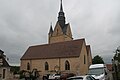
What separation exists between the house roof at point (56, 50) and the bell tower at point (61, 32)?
8.49 meters

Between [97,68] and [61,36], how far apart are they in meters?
39.9

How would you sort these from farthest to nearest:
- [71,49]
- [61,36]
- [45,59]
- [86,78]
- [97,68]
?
[61,36]
[45,59]
[71,49]
[97,68]
[86,78]

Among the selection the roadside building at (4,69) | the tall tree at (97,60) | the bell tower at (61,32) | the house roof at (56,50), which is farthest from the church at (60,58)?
the roadside building at (4,69)

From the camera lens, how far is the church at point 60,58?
153ft

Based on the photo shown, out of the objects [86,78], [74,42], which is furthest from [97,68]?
[74,42]

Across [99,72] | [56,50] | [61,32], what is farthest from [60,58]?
[99,72]

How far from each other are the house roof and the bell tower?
8.49 meters

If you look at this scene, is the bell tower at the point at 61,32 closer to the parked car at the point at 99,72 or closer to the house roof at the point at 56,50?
the house roof at the point at 56,50

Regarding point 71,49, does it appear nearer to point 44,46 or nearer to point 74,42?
point 74,42

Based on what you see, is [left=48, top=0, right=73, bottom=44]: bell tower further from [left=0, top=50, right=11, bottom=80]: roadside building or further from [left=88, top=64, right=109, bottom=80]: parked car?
[left=88, top=64, right=109, bottom=80]: parked car

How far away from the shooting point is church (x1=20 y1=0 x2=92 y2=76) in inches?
1839

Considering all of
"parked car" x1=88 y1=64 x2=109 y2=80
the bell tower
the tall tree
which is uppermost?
the bell tower

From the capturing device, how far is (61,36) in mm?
65062

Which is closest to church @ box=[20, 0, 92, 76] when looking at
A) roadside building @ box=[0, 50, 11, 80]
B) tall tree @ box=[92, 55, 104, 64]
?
tall tree @ box=[92, 55, 104, 64]
